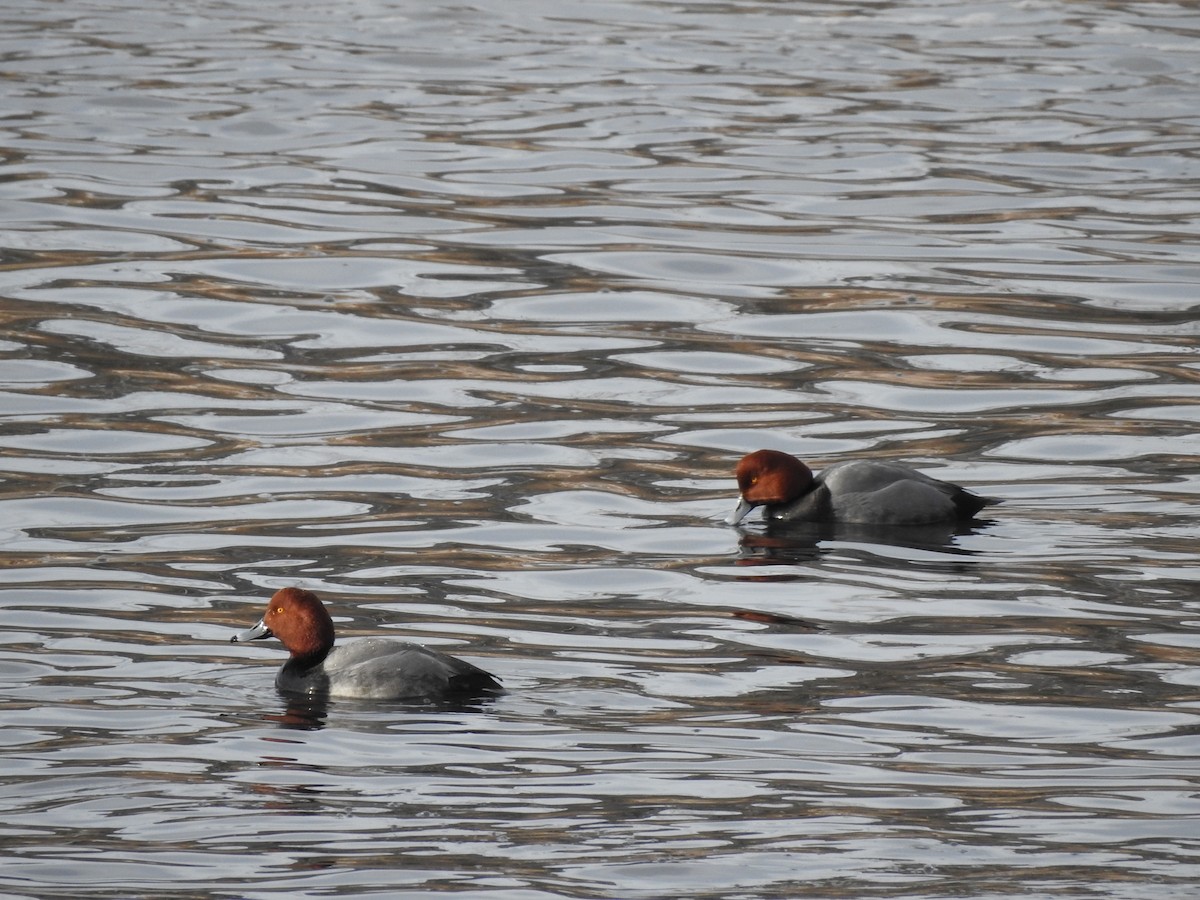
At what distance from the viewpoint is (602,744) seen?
7.32m

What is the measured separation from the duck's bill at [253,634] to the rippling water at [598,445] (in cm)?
16

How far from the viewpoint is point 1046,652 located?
8516 mm

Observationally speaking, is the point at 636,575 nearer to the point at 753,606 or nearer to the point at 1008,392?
the point at 753,606

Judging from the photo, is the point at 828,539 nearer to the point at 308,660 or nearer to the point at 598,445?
the point at 598,445

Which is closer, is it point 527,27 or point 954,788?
point 954,788

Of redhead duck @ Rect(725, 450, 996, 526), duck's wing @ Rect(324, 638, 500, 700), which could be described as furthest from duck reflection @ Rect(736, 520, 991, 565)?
duck's wing @ Rect(324, 638, 500, 700)

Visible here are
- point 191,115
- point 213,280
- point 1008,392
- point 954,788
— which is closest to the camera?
point 954,788

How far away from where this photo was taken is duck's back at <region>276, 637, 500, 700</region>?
7859 millimetres

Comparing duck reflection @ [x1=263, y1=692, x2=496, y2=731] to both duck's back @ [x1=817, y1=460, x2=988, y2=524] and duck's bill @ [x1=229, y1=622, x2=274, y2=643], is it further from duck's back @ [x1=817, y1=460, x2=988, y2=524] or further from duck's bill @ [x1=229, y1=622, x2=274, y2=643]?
duck's back @ [x1=817, y1=460, x2=988, y2=524]

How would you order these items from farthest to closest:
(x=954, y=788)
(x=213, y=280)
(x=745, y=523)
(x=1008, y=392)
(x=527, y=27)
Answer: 1. (x=527, y=27)
2. (x=213, y=280)
3. (x=1008, y=392)
4. (x=745, y=523)
5. (x=954, y=788)

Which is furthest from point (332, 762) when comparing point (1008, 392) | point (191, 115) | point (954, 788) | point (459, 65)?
point (459, 65)

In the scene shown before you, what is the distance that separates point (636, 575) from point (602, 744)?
252 cm

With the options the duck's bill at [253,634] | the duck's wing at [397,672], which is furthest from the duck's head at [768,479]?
the duck's bill at [253,634]

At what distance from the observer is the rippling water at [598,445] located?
6.60m
